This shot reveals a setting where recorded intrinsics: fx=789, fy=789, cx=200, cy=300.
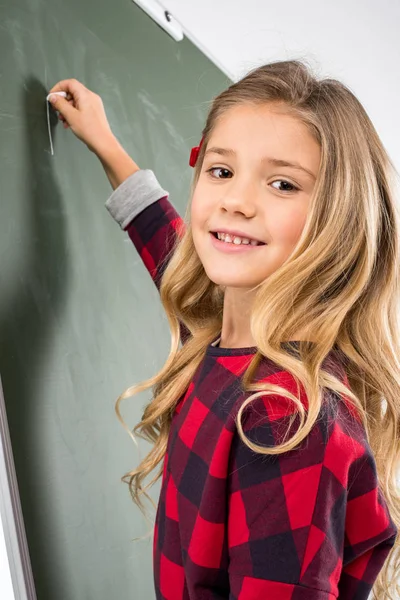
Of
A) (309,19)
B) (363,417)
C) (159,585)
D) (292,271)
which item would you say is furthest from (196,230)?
(309,19)

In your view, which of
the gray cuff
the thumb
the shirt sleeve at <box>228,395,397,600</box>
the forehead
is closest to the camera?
the shirt sleeve at <box>228,395,397,600</box>

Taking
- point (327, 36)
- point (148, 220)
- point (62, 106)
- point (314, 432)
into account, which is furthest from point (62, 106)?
point (327, 36)

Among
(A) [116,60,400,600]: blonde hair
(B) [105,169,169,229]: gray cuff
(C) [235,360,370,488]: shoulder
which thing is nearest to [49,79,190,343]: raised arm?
(B) [105,169,169,229]: gray cuff

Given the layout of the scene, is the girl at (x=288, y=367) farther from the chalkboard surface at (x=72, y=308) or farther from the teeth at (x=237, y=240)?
the chalkboard surface at (x=72, y=308)

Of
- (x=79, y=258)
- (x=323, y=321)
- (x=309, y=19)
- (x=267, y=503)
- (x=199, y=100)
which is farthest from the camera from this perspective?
(x=309, y=19)

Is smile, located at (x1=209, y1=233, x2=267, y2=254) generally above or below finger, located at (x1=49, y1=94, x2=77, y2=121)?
below

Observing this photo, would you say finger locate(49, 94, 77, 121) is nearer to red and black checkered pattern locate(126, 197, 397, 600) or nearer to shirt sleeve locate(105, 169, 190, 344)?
shirt sleeve locate(105, 169, 190, 344)

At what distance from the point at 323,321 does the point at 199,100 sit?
0.82m

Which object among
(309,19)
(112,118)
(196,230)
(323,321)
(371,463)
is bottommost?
(371,463)

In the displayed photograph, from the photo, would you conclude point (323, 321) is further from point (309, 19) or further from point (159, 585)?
point (309, 19)

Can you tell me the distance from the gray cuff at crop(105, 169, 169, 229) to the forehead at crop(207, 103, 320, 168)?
27 centimetres

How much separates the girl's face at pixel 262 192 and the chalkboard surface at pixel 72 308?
0.78 ft

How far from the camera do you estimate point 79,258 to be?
1106 mm

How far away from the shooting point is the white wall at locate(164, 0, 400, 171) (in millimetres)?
2164
